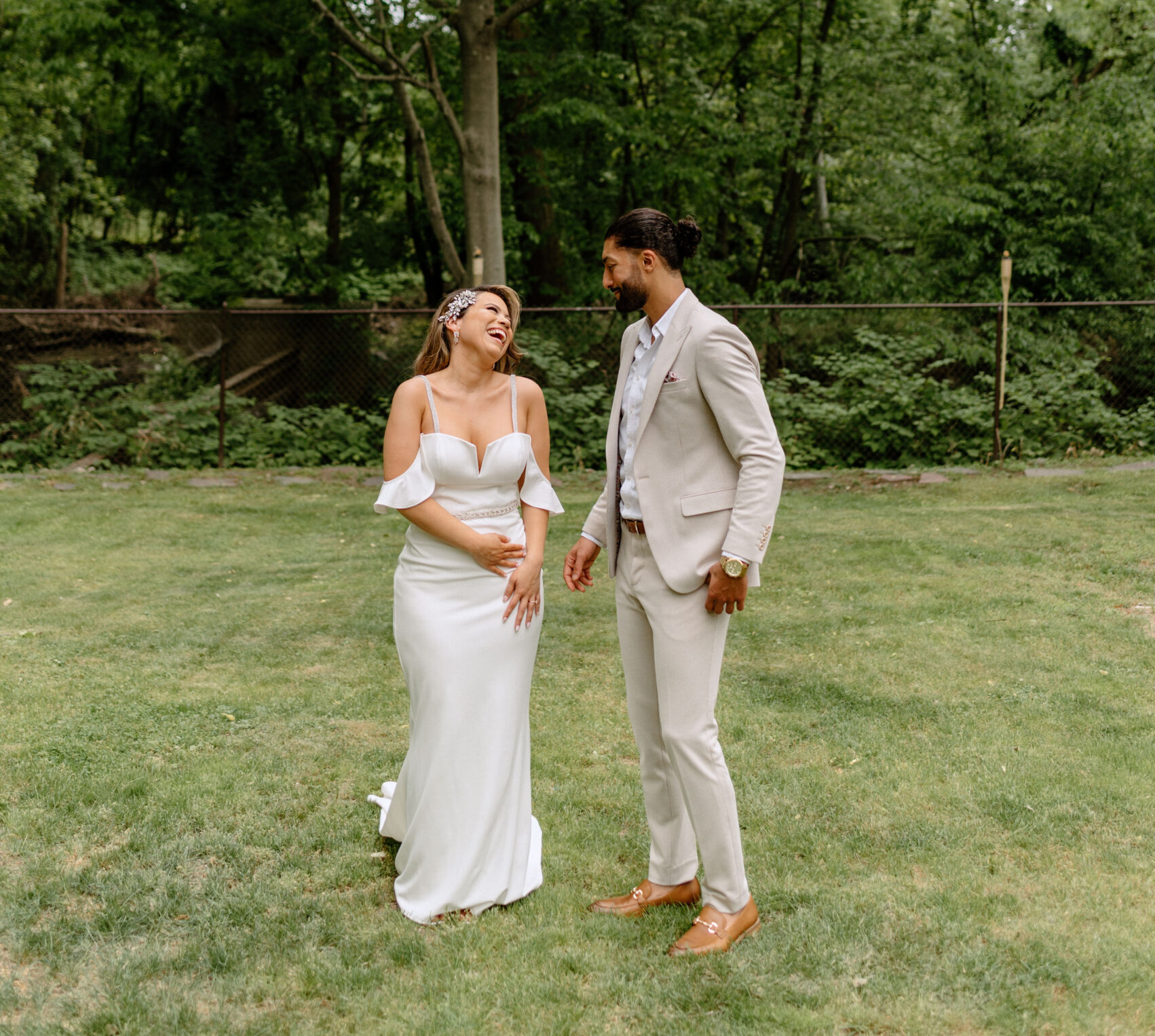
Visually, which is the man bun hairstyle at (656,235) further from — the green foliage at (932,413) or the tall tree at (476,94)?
the green foliage at (932,413)

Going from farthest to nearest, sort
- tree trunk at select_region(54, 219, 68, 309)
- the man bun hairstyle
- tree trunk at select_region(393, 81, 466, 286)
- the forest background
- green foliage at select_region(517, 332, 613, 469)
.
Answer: tree trunk at select_region(54, 219, 68, 309)
tree trunk at select_region(393, 81, 466, 286)
the forest background
green foliage at select_region(517, 332, 613, 469)
the man bun hairstyle

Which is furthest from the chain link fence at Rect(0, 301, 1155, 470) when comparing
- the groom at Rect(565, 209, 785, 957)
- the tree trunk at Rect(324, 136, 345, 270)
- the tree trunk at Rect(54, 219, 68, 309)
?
the groom at Rect(565, 209, 785, 957)

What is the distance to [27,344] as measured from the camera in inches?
600

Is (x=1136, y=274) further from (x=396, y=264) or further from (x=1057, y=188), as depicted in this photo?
(x=396, y=264)

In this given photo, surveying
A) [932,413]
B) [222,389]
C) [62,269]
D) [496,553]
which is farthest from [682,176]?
[496,553]

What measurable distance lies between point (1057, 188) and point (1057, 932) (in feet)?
45.9

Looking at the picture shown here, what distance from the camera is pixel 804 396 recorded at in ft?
43.3

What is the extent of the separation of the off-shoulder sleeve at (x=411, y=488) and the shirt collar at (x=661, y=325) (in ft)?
2.62

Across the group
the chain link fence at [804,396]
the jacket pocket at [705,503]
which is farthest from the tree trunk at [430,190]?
the jacket pocket at [705,503]

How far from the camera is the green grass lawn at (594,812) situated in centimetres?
307

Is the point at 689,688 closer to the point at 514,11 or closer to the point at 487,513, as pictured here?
the point at 487,513

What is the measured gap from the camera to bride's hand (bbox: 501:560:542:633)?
11.9 ft

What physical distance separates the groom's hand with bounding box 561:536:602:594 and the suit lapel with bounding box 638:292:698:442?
21.1 inches

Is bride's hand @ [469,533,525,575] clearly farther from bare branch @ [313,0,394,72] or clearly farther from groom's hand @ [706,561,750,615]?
bare branch @ [313,0,394,72]
